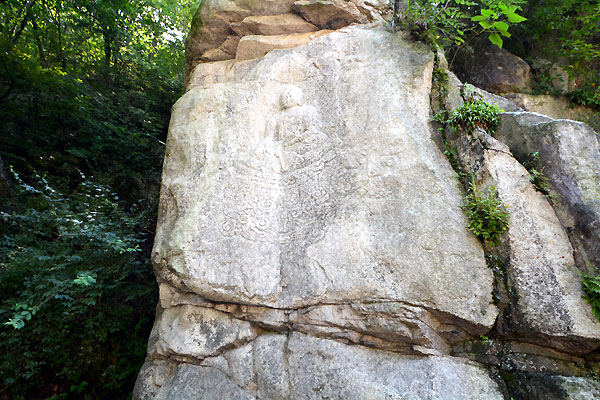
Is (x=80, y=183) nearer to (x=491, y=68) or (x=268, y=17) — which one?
(x=268, y=17)

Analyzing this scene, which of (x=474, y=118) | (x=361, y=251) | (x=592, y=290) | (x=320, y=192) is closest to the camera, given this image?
(x=592, y=290)

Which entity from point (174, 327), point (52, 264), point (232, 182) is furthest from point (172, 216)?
point (52, 264)

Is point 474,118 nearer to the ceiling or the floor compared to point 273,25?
nearer to the floor

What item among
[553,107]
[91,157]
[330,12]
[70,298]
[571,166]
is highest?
[330,12]

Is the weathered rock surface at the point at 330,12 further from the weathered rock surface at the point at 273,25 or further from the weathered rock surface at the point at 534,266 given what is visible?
the weathered rock surface at the point at 534,266

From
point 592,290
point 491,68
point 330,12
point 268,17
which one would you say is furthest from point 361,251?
point 491,68

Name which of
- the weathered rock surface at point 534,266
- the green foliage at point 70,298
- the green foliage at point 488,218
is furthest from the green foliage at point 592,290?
the green foliage at point 70,298

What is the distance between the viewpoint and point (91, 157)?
840 cm

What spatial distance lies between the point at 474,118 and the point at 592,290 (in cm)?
243

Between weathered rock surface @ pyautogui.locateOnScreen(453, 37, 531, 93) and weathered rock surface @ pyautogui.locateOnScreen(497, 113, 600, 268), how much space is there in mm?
3634

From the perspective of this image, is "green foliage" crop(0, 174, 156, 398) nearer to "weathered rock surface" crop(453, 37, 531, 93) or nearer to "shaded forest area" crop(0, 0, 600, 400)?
"shaded forest area" crop(0, 0, 600, 400)

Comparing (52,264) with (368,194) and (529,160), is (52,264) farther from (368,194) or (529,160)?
(529,160)

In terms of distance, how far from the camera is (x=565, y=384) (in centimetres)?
304

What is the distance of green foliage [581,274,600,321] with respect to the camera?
314cm
